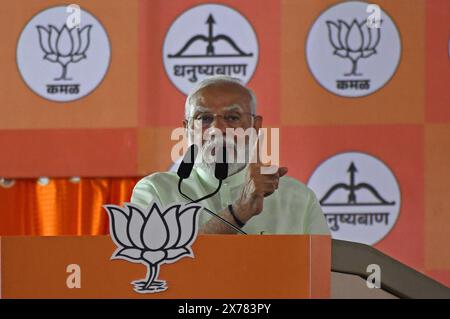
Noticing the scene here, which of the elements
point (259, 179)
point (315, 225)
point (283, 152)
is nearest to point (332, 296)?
point (259, 179)

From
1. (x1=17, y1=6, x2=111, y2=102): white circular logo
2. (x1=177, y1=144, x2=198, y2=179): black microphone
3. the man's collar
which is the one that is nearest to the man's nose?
the man's collar

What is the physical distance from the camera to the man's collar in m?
1.79

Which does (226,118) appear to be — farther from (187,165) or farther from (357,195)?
(357,195)

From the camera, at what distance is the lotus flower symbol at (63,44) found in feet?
10.2

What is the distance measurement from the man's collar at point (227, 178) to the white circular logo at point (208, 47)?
4.33ft

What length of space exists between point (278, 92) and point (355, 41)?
0.31 meters

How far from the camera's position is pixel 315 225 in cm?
165

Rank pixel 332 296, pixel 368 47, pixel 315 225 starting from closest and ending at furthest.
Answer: pixel 332 296
pixel 315 225
pixel 368 47

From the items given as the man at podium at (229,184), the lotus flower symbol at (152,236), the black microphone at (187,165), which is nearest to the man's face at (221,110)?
the man at podium at (229,184)

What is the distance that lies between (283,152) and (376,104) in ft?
1.17

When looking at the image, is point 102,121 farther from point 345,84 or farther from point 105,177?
point 345,84

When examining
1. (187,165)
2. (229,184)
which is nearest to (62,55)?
(229,184)

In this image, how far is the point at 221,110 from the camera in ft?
5.62

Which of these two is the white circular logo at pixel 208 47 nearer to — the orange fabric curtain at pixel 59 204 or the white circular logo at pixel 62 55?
the white circular logo at pixel 62 55
